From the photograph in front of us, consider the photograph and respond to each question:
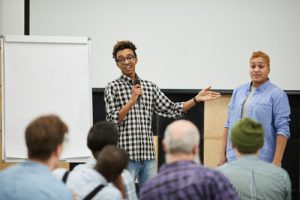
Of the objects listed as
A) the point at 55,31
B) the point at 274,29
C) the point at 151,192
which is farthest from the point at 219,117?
the point at 151,192

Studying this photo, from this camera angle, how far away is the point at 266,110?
12.6 ft

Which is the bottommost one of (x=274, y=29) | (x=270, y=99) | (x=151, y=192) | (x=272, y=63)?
(x=151, y=192)

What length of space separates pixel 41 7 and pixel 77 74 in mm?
789

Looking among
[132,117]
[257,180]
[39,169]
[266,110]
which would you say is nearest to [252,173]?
[257,180]

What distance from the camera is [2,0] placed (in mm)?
5016

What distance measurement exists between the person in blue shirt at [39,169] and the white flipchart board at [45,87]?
2.52 meters

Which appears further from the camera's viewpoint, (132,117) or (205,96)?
(205,96)

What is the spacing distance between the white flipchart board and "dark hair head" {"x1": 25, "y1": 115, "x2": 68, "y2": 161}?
2520mm

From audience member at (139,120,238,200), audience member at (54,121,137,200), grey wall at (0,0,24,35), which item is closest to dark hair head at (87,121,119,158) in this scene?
audience member at (54,121,137,200)

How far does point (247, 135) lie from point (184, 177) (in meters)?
0.55

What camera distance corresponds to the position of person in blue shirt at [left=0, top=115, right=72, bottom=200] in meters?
2.08

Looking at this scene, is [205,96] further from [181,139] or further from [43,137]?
[43,137]

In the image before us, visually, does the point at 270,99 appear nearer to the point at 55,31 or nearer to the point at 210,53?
the point at 210,53

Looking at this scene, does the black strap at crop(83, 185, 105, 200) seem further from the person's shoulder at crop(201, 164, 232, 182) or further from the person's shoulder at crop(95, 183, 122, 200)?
the person's shoulder at crop(201, 164, 232, 182)
